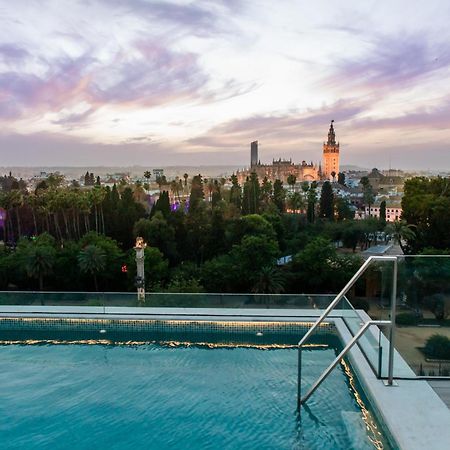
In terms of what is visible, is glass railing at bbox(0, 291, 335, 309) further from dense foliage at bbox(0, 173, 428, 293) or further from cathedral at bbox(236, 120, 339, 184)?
cathedral at bbox(236, 120, 339, 184)

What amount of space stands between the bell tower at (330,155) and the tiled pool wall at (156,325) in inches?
6023

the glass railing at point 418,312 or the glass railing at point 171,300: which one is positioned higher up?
the glass railing at point 418,312

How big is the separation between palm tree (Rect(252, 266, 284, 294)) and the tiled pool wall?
14154 mm

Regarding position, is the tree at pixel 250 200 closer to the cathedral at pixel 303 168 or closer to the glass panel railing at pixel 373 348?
the glass panel railing at pixel 373 348

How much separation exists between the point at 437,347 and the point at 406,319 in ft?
1.75

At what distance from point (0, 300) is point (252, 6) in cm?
1229

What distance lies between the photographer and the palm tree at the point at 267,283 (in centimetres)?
2306

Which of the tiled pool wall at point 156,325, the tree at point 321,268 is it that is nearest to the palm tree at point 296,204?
the tree at point 321,268

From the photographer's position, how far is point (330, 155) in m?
157

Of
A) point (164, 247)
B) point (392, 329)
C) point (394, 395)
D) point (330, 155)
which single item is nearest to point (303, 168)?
point (330, 155)

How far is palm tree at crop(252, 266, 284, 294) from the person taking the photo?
908 inches

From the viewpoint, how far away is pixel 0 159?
193 ft

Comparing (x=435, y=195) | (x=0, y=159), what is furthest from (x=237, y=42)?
(x=0, y=159)

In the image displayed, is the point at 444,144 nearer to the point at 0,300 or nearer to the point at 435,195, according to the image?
the point at 435,195
